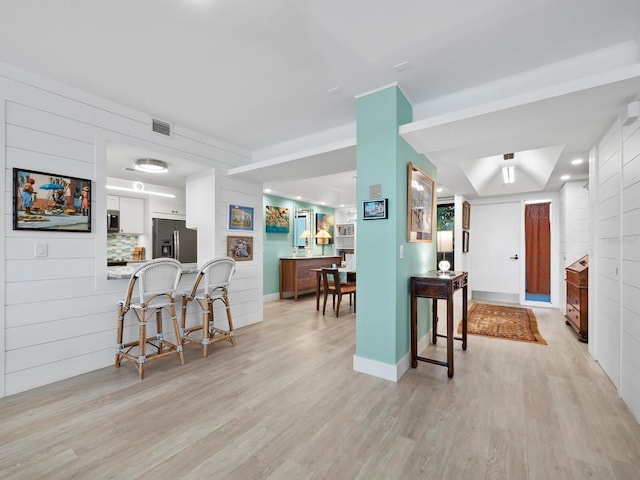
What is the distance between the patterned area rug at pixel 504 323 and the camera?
3.85m

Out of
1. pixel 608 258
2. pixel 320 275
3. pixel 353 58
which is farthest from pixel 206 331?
pixel 608 258

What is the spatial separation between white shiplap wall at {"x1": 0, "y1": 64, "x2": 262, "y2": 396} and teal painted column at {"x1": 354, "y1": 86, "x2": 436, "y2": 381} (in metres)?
2.42

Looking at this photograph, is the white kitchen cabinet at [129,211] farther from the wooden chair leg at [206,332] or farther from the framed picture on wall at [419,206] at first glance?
the framed picture on wall at [419,206]

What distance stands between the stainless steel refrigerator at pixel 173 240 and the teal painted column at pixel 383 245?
3.68 meters

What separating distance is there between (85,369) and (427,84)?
407cm

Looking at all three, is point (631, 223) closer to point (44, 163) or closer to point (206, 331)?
point (206, 331)

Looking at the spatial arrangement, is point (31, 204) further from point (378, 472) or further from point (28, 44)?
point (378, 472)

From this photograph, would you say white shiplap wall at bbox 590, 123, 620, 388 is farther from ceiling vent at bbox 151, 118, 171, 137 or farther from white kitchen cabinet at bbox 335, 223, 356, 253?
white kitchen cabinet at bbox 335, 223, 356, 253

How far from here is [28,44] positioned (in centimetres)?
217

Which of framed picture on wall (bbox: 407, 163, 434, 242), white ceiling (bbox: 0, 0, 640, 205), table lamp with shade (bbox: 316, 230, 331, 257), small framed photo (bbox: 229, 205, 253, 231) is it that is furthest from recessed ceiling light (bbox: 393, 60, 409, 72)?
table lamp with shade (bbox: 316, 230, 331, 257)

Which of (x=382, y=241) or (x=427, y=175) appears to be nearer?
(x=382, y=241)

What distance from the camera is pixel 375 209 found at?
2689 millimetres

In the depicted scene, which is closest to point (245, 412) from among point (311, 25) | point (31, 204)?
point (31, 204)

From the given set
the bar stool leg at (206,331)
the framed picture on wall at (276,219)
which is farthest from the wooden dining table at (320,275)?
the bar stool leg at (206,331)
